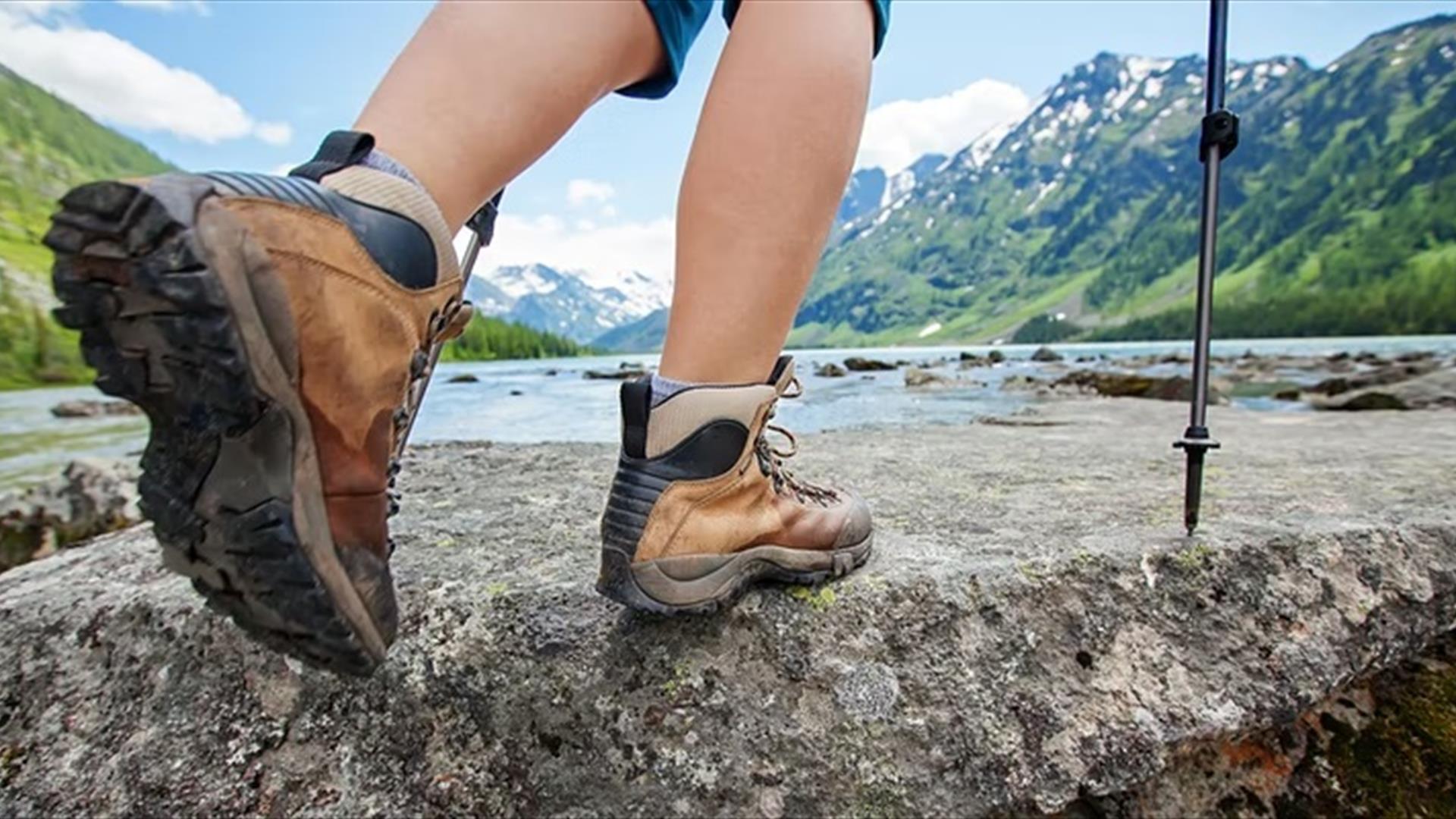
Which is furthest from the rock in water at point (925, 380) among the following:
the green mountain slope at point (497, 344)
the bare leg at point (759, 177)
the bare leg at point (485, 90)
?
the green mountain slope at point (497, 344)

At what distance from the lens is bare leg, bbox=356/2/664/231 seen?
1.01 metres

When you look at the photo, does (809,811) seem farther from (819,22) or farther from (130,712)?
(819,22)

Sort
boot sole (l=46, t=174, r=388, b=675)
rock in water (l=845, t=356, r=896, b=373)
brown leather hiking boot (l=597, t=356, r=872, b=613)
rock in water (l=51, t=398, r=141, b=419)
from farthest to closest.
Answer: rock in water (l=845, t=356, r=896, b=373) → rock in water (l=51, t=398, r=141, b=419) → brown leather hiking boot (l=597, t=356, r=872, b=613) → boot sole (l=46, t=174, r=388, b=675)

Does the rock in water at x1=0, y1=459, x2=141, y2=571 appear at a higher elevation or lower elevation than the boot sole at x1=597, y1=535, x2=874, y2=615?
lower

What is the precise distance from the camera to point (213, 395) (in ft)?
2.64

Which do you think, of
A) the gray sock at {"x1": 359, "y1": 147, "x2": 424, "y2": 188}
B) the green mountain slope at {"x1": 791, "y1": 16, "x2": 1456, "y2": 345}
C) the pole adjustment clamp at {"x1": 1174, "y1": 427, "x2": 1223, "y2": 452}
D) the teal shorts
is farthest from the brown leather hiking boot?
the green mountain slope at {"x1": 791, "y1": 16, "x2": 1456, "y2": 345}

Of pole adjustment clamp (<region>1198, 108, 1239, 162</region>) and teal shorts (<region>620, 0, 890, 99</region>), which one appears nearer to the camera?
teal shorts (<region>620, 0, 890, 99</region>)

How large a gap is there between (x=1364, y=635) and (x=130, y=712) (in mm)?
2150

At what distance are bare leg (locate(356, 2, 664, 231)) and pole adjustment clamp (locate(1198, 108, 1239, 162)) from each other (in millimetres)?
1214

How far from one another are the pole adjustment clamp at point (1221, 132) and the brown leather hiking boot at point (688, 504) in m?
1.08

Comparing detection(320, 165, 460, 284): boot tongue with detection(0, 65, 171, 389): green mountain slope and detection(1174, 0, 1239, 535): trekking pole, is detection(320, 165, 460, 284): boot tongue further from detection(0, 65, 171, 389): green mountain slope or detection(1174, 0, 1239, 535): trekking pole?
detection(1174, 0, 1239, 535): trekking pole

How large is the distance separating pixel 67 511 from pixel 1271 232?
5395 inches

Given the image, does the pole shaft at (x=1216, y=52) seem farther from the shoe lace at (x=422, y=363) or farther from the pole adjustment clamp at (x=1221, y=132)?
the shoe lace at (x=422, y=363)

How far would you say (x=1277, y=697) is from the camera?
1.36 m
